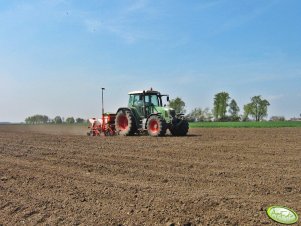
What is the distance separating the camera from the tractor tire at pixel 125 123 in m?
17.9

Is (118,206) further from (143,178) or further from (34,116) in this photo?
(34,116)

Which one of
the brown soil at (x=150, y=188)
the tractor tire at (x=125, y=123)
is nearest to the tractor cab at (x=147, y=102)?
the tractor tire at (x=125, y=123)

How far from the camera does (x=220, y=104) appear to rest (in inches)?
3017

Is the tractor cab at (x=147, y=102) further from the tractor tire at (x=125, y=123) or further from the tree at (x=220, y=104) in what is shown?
the tree at (x=220, y=104)

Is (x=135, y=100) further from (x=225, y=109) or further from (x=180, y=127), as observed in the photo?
(x=225, y=109)

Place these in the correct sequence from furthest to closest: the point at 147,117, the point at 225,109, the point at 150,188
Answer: the point at 225,109, the point at 147,117, the point at 150,188

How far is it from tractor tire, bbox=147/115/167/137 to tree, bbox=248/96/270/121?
65.0 metres

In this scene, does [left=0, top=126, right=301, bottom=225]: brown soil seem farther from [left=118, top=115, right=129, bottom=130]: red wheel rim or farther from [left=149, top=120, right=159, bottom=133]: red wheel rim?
[left=118, top=115, right=129, bottom=130]: red wheel rim

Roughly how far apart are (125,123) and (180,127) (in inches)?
110

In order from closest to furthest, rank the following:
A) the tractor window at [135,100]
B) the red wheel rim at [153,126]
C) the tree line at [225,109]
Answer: the red wheel rim at [153,126] → the tractor window at [135,100] → the tree line at [225,109]

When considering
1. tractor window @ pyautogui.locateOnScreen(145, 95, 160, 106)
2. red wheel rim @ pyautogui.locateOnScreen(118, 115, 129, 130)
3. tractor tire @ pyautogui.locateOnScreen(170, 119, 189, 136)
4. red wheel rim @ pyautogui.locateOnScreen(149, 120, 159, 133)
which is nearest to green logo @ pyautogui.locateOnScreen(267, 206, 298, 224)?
red wheel rim @ pyautogui.locateOnScreen(149, 120, 159, 133)

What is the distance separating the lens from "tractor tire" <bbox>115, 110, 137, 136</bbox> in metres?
17.9

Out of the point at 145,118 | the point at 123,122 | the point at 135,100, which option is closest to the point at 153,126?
the point at 145,118

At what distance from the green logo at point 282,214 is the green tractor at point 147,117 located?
1169 centimetres
